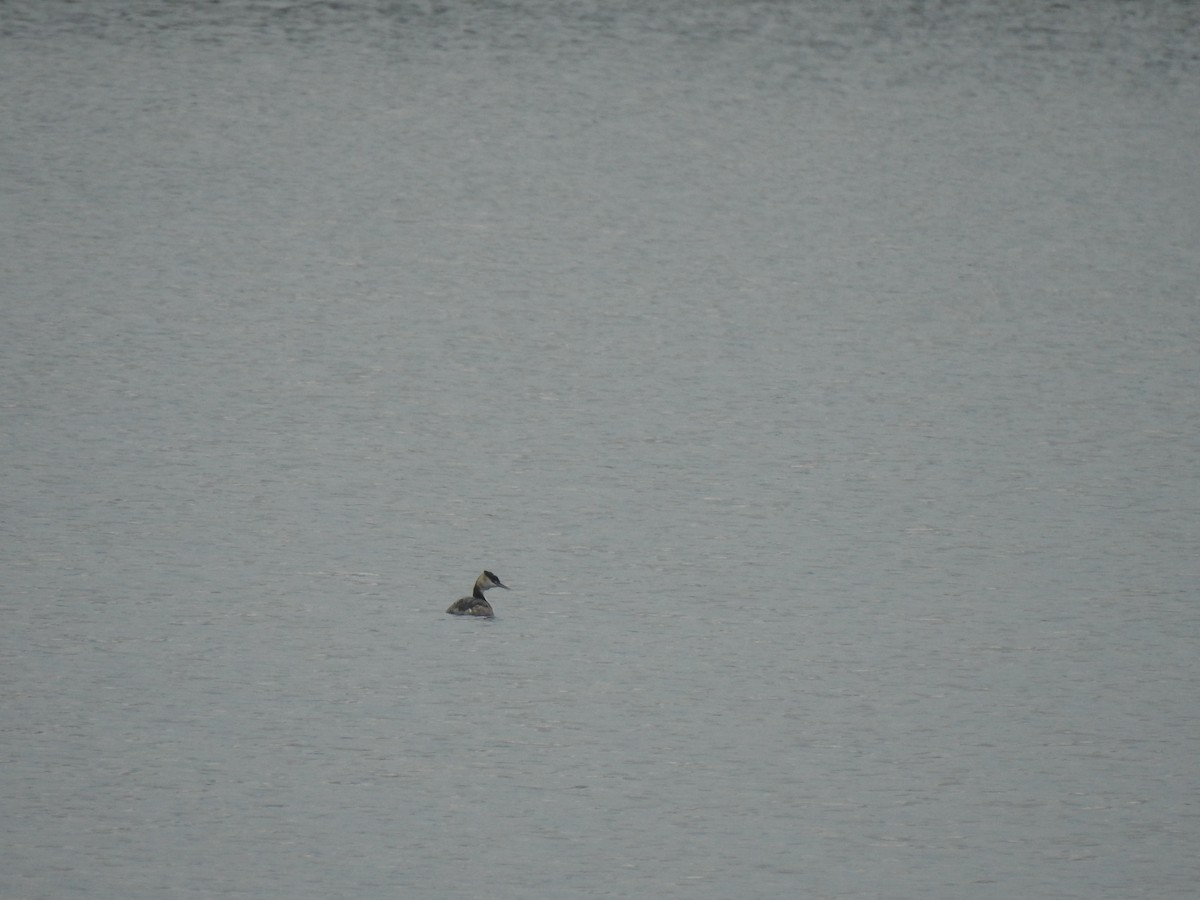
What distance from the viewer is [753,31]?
34.1m

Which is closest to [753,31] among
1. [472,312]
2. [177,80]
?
[177,80]

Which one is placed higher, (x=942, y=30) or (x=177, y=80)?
(x=942, y=30)

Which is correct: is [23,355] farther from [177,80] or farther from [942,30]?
[942,30]

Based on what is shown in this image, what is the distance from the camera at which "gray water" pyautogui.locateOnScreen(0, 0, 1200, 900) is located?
34.4ft

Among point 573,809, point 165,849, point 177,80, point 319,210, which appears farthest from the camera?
point 177,80

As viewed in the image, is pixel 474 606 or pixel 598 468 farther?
pixel 598 468

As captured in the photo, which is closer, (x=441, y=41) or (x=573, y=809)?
(x=573, y=809)

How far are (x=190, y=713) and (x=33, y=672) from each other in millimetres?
1125

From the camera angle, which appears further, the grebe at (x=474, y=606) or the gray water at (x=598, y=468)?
the grebe at (x=474, y=606)

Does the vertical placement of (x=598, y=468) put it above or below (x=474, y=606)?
above

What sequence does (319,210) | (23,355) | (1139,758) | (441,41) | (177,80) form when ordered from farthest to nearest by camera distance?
(441,41), (177,80), (319,210), (23,355), (1139,758)

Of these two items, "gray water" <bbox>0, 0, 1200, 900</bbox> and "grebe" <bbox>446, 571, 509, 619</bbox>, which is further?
"grebe" <bbox>446, 571, 509, 619</bbox>

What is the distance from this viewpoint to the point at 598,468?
653 inches

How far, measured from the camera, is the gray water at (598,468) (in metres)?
10.5
